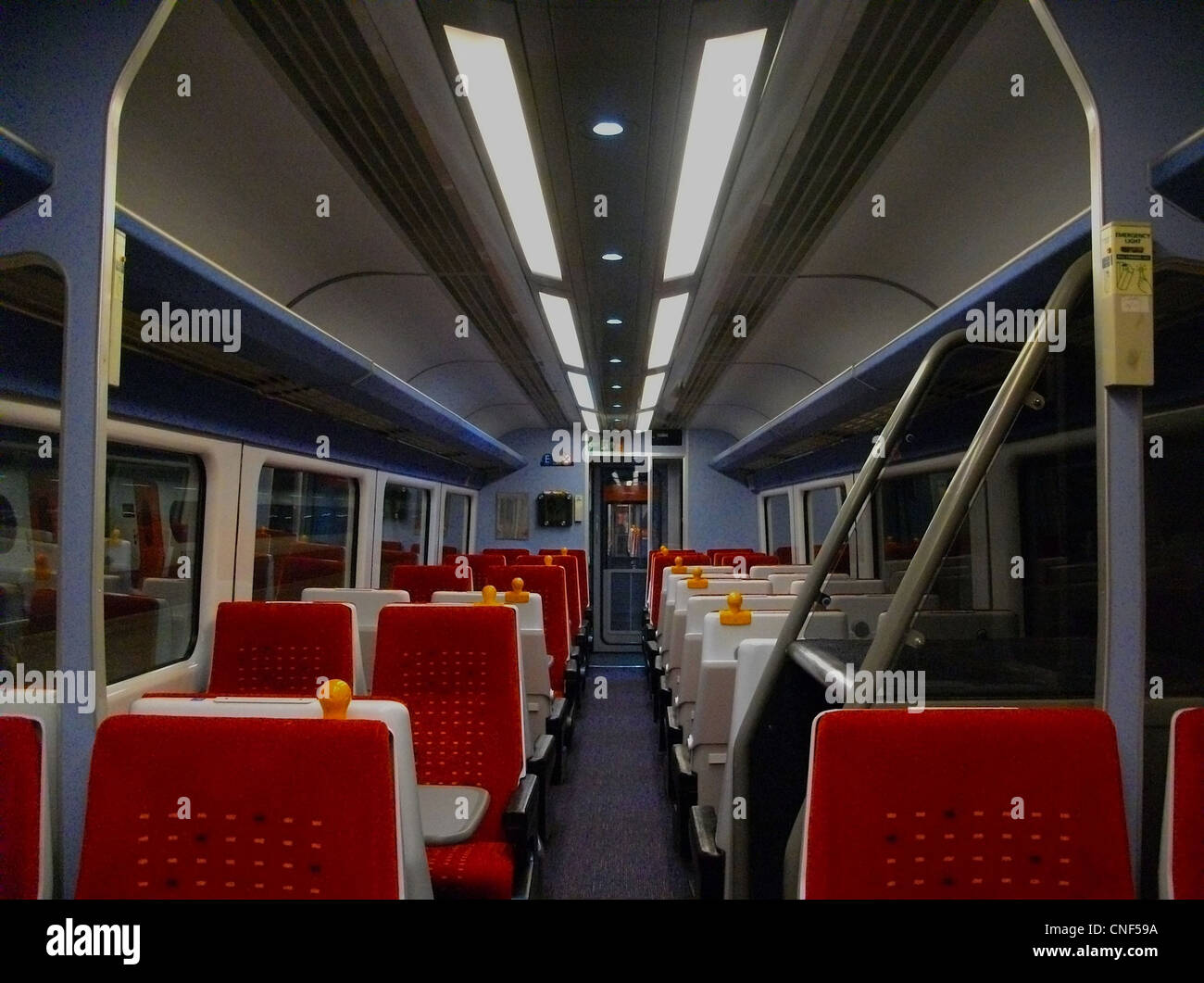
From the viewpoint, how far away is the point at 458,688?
3035 mm

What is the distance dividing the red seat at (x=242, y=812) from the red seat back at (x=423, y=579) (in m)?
4.79

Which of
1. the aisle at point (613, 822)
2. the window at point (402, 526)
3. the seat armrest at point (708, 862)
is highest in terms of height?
the window at point (402, 526)

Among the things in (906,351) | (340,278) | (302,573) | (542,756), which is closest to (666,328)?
(340,278)

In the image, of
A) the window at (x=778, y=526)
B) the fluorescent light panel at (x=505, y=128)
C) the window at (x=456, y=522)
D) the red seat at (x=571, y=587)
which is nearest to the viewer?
the fluorescent light panel at (x=505, y=128)

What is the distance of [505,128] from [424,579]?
4.11 m

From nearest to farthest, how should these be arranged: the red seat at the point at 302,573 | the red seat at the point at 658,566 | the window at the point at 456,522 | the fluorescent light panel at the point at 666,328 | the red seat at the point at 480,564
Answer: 1. the red seat at the point at 302,573
2. the fluorescent light panel at the point at 666,328
3. the red seat at the point at 480,564
4. the red seat at the point at 658,566
5. the window at the point at 456,522

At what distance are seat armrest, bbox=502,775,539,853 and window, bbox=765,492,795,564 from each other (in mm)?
8853

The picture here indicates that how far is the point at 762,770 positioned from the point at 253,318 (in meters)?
2.61

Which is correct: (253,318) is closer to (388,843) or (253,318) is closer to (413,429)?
(388,843)

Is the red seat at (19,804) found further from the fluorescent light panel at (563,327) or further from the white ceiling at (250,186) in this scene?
the fluorescent light panel at (563,327)

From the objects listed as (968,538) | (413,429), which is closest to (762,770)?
(968,538)

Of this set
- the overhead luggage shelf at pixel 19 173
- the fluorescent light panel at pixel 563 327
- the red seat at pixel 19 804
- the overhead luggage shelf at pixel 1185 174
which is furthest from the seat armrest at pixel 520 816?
the fluorescent light panel at pixel 563 327

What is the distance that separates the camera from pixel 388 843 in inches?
55.9

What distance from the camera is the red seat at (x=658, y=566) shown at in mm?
8859
